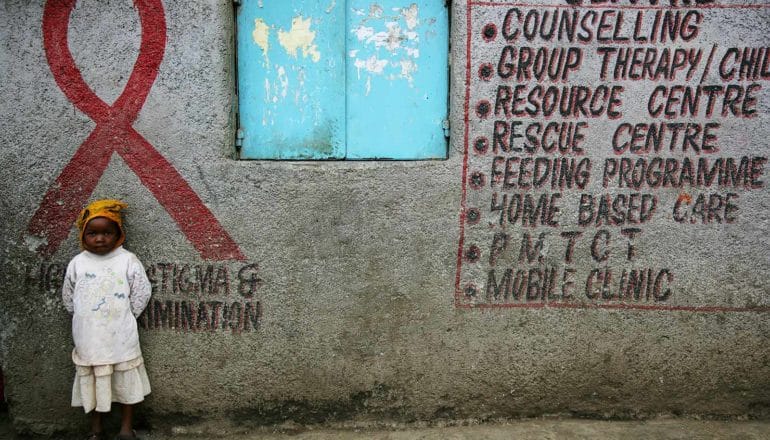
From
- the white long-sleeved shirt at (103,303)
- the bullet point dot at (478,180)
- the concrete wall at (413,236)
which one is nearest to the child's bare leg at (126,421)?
the concrete wall at (413,236)

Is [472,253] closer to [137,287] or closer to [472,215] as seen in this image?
[472,215]

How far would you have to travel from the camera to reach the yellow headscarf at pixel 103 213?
2.66m

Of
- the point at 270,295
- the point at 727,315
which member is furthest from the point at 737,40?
the point at 270,295

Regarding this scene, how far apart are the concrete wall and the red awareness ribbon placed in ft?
0.04

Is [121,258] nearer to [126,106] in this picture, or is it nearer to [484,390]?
[126,106]

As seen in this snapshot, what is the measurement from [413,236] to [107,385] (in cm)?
163

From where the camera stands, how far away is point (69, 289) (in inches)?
107

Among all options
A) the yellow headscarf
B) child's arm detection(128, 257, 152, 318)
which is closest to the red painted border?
child's arm detection(128, 257, 152, 318)

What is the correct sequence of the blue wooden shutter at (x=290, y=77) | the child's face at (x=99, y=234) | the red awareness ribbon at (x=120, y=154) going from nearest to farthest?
the child's face at (x=99, y=234)
the red awareness ribbon at (x=120, y=154)
the blue wooden shutter at (x=290, y=77)

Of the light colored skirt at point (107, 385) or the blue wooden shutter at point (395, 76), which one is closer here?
the light colored skirt at point (107, 385)

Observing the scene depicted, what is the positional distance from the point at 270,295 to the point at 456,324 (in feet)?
3.17

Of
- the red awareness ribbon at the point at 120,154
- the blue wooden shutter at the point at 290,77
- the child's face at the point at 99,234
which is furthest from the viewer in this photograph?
the blue wooden shutter at the point at 290,77

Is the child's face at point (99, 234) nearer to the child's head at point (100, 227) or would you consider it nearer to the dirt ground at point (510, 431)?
the child's head at point (100, 227)

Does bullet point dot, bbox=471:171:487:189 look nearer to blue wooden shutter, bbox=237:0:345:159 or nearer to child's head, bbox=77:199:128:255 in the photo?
blue wooden shutter, bbox=237:0:345:159
